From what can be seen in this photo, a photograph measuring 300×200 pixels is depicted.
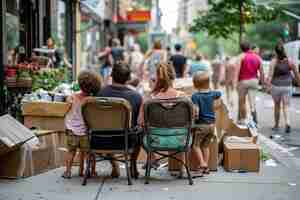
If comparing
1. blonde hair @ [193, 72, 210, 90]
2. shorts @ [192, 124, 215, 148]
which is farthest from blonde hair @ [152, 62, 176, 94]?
shorts @ [192, 124, 215, 148]

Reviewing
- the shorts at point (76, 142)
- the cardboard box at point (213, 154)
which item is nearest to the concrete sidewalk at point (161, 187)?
the cardboard box at point (213, 154)

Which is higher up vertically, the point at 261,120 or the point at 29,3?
the point at 29,3

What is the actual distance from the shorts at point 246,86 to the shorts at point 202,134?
465cm

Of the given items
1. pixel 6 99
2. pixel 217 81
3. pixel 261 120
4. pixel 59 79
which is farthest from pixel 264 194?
pixel 217 81

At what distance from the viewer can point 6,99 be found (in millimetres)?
9898

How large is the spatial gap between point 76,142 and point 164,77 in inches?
51.5

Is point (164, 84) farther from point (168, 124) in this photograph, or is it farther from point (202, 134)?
point (202, 134)

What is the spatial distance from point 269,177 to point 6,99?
4.42 meters

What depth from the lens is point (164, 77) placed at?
7.50 m

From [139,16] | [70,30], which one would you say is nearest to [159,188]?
[70,30]

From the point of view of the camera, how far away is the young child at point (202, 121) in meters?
7.74

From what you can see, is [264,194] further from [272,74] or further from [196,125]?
[272,74]

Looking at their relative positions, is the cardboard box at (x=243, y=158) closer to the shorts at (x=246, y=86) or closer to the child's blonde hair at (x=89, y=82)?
the child's blonde hair at (x=89, y=82)

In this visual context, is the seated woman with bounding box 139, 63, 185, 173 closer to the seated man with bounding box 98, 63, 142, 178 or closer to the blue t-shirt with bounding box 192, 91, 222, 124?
the seated man with bounding box 98, 63, 142, 178
